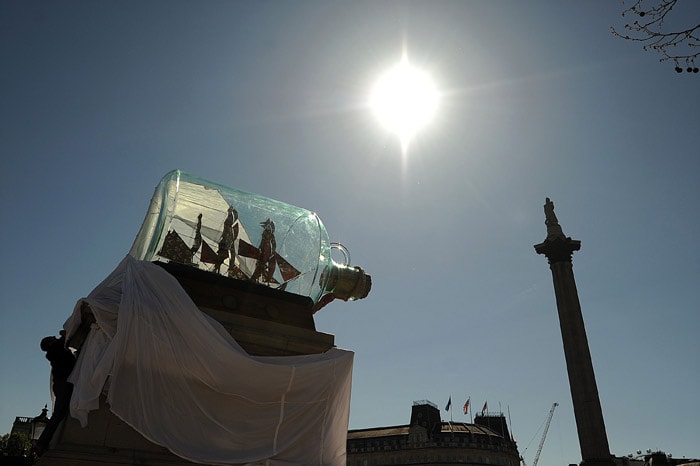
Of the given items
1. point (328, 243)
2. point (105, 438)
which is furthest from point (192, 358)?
point (328, 243)

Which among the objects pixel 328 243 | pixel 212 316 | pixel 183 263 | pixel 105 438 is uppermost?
pixel 328 243

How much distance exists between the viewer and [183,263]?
6934 millimetres

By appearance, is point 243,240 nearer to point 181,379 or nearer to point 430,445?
point 181,379

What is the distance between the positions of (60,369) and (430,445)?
→ 66198 millimetres

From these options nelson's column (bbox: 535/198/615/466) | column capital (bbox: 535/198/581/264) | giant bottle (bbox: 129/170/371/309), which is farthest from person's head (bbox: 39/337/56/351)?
column capital (bbox: 535/198/581/264)

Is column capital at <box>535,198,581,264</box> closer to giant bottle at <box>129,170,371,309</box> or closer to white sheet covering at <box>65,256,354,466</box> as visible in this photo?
giant bottle at <box>129,170,371,309</box>

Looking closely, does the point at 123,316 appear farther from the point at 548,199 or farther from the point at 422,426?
the point at 422,426

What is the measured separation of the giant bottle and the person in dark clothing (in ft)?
4.85

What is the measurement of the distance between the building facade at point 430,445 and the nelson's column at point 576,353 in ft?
141

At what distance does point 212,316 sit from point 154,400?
1.12 m

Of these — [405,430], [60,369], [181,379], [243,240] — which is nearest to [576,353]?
[243,240]

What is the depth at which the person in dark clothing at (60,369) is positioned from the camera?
19.1 feet

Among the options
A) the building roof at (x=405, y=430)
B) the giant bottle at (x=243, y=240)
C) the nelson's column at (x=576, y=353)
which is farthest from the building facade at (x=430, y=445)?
the giant bottle at (x=243, y=240)

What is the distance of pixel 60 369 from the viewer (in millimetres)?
6375
